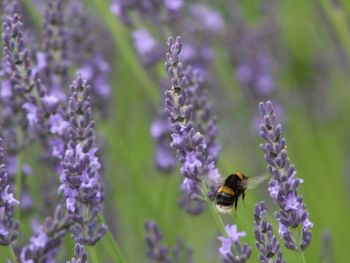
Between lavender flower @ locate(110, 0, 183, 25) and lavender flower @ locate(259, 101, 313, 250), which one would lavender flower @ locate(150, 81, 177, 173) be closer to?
lavender flower @ locate(110, 0, 183, 25)

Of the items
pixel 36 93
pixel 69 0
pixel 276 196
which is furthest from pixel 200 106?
pixel 69 0

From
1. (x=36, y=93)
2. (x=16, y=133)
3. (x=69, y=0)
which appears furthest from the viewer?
(x=69, y=0)

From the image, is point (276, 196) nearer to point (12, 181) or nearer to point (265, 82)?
point (12, 181)

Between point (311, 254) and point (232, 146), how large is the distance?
141cm

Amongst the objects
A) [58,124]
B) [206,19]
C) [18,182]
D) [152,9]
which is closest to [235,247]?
[58,124]

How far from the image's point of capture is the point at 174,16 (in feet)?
9.14

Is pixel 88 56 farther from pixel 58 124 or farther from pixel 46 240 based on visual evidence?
pixel 46 240

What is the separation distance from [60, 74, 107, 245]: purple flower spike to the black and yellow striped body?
0.32 m

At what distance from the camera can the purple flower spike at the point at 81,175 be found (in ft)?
5.71

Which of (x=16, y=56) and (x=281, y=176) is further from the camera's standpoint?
(x=16, y=56)

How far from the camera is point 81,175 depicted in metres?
1.74

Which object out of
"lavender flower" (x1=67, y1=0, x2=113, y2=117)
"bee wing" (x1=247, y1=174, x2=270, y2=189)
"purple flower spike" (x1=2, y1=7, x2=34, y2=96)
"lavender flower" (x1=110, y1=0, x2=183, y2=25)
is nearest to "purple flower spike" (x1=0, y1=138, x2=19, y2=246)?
"purple flower spike" (x1=2, y1=7, x2=34, y2=96)

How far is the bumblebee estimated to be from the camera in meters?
1.97

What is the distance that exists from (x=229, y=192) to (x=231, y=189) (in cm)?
1
